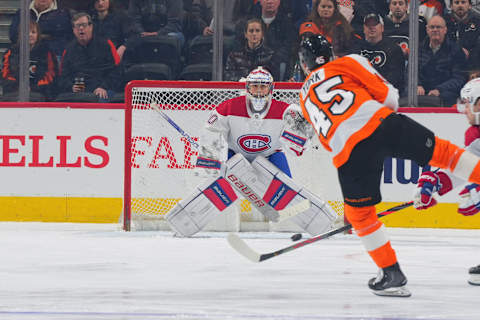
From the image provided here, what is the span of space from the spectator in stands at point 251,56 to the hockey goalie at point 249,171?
2.90 ft

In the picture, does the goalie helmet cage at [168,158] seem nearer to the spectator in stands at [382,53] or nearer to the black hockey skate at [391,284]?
the spectator in stands at [382,53]

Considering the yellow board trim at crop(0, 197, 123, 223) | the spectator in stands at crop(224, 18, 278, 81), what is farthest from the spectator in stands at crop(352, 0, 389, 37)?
the yellow board trim at crop(0, 197, 123, 223)

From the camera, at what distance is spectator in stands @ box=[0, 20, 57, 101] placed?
6.31 metres

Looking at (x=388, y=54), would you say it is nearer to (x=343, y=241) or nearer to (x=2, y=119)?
(x=343, y=241)

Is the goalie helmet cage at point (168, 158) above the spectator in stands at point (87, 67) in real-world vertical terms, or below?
below

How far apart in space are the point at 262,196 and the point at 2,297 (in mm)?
2539

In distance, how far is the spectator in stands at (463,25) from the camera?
6.36m

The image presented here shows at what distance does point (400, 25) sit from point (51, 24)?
2596 millimetres

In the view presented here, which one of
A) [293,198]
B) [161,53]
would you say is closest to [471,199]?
[293,198]

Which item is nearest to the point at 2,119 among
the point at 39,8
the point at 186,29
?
the point at 39,8

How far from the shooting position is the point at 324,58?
10.9 ft

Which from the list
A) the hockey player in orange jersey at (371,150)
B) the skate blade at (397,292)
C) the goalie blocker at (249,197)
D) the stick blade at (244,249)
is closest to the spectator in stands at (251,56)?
the goalie blocker at (249,197)

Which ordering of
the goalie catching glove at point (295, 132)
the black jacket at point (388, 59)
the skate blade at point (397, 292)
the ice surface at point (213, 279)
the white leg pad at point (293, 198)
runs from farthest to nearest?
1. the black jacket at point (388, 59)
2. the white leg pad at point (293, 198)
3. the goalie catching glove at point (295, 132)
4. the skate blade at point (397, 292)
5. the ice surface at point (213, 279)

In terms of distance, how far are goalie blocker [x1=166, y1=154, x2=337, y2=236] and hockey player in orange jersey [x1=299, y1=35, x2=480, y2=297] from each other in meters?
2.11
